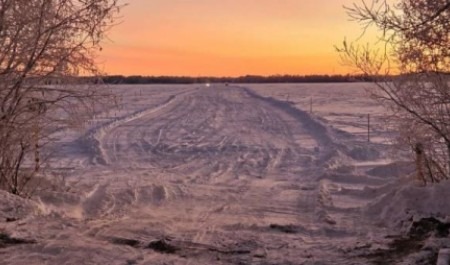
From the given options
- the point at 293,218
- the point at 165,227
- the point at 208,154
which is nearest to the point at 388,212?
the point at 293,218

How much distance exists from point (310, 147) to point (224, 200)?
11.2 metres

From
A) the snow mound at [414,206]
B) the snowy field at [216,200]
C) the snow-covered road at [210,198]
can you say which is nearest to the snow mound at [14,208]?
the snowy field at [216,200]

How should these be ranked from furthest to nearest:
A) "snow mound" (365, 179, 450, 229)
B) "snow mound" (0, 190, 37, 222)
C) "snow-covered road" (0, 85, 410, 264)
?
"snow mound" (365, 179, 450, 229) < "snow mound" (0, 190, 37, 222) < "snow-covered road" (0, 85, 410, 264)

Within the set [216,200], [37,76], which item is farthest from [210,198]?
[37,76]

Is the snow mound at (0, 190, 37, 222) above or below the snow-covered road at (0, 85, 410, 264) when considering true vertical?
above

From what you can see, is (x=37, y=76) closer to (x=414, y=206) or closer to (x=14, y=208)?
(x=14, y=208)

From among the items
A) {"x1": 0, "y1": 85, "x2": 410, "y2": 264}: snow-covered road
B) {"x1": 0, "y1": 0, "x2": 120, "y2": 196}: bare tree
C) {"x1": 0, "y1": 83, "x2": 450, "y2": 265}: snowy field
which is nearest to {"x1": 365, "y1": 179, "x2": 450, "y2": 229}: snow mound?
{"x1": 0, "y1": 83, "x2": 450, "y2": 265}: snowy field

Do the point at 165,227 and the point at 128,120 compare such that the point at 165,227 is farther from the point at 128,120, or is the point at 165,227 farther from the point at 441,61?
the point at 128,120

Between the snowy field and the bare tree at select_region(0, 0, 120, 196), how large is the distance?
125cm

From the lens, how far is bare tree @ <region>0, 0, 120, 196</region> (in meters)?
11.6

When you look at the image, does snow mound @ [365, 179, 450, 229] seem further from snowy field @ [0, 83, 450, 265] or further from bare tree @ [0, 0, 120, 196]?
bare tree @ [0, 0, 120, 196]

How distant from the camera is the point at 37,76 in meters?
12.5

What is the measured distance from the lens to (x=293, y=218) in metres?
12.6

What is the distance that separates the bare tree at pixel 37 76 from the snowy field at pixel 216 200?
1.25 metres
